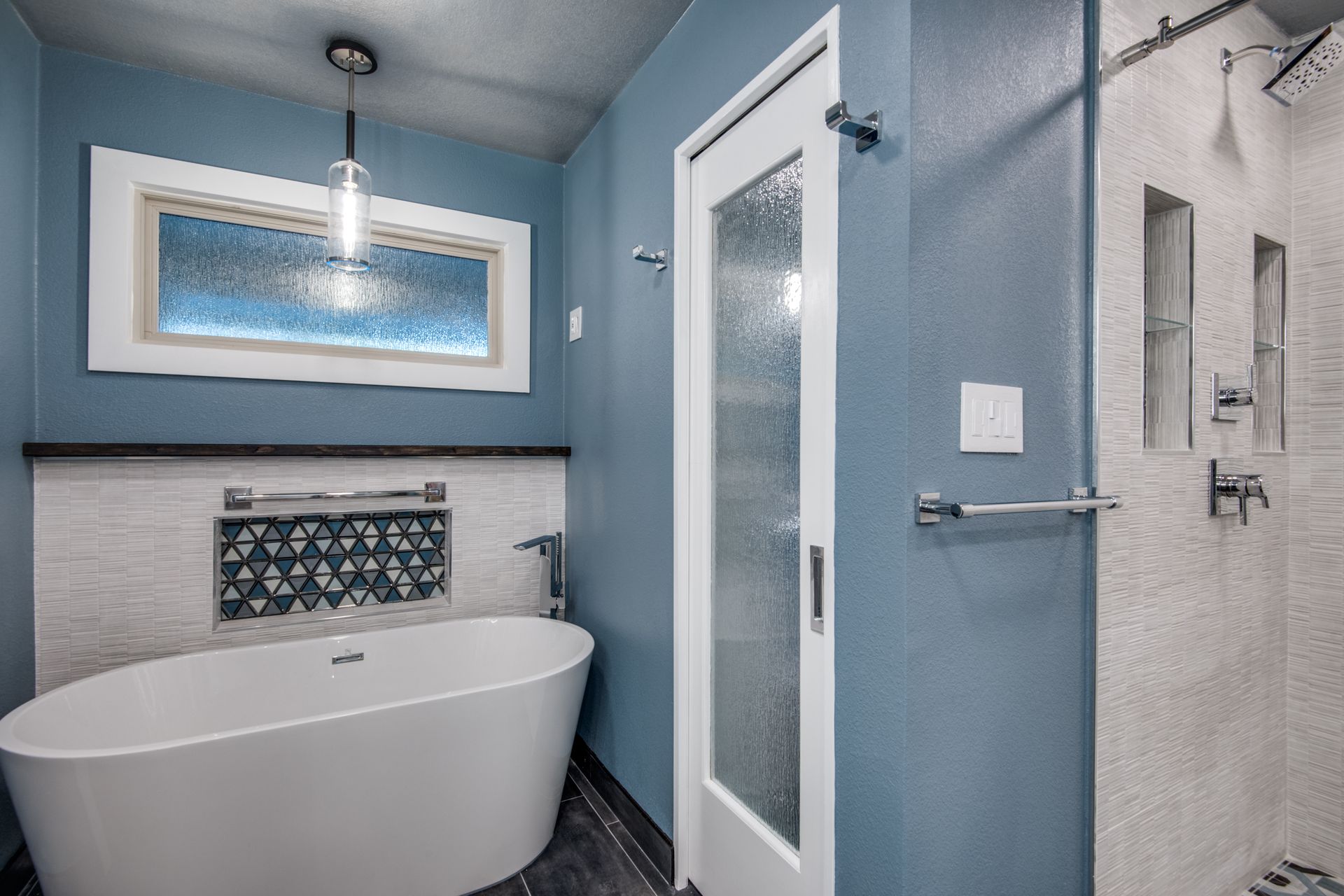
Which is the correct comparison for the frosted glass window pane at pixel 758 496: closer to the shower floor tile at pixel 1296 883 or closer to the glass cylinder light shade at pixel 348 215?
the glass cylinder light shade at pixel 348 215

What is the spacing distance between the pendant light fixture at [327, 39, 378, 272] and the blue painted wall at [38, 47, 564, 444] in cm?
48

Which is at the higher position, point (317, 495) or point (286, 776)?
point (317, 495)

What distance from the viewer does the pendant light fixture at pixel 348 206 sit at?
177 cm

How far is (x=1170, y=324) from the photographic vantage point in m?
1.48

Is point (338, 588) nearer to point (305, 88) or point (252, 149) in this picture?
point (252, 149)

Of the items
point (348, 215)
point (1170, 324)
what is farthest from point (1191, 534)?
point (348, 215)

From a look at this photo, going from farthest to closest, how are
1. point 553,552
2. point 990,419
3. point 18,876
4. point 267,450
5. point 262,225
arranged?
point 553,552
point 262,225
point 267,450
point 18,876
point 990,419

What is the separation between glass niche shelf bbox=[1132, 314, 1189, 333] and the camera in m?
1.45

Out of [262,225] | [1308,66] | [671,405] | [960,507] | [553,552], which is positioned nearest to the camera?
[960,507]

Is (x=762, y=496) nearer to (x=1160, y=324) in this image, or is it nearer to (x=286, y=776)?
(x=1160, y=324)

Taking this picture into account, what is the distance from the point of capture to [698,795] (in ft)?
5.39

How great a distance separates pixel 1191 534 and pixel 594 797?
6.59 feet

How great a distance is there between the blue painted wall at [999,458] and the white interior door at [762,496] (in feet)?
0.59

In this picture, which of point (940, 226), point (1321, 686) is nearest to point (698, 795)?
point (940, 226)
